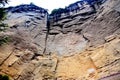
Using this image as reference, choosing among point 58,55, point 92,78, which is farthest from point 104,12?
point 92,78

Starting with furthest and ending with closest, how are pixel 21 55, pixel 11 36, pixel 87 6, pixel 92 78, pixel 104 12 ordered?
pixel 87 6
pixel 104 12
pixel 11 36
pixel 21 55
pixel 92 78

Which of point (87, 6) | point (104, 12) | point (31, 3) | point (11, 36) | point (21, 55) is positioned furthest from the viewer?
point (31, 3)

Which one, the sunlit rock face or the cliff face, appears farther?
the sunlit rock face

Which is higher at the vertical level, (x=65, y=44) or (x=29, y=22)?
(x=29, y=22)

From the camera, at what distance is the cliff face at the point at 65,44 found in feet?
56.1

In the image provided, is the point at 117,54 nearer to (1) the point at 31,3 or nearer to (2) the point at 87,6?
(2) the point at 87,6

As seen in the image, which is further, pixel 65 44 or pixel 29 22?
pixel 29 22

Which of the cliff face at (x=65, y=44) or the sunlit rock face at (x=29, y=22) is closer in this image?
the cliff face at (x=65, y=44)

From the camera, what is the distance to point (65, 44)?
2323 cm

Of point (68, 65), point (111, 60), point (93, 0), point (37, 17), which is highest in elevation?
point (93, 0)

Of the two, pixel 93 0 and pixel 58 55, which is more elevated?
pixel 93 0

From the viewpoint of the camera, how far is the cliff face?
56.1 feet

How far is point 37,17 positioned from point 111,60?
14910mm

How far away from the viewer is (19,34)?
22.4 m
